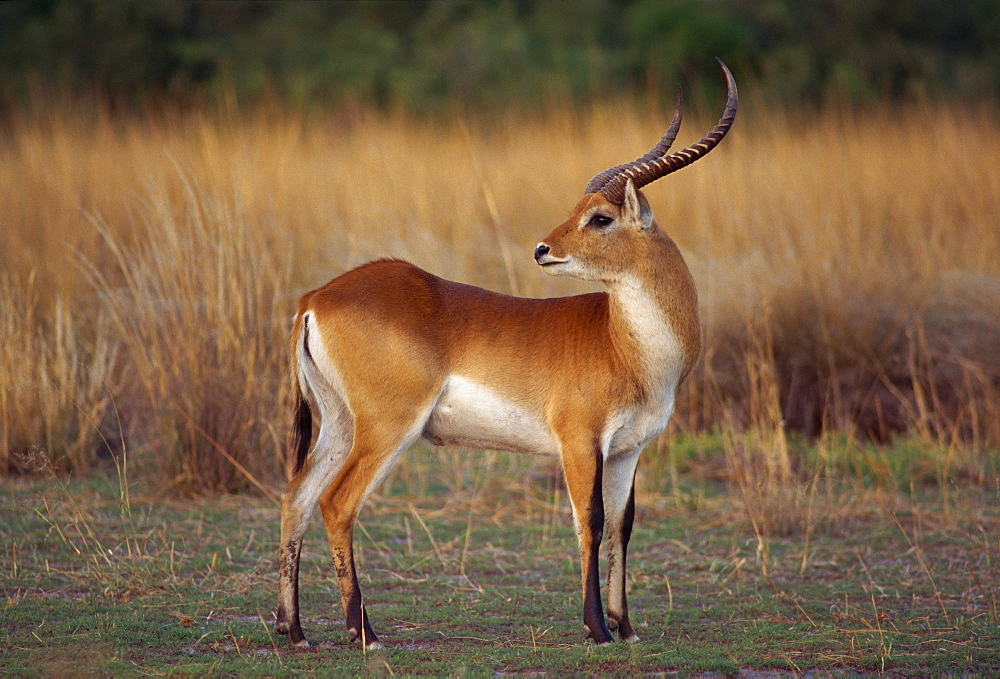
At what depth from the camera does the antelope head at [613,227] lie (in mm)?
4371

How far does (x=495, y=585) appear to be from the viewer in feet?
17.2

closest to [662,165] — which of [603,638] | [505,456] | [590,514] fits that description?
Result: [590,514]

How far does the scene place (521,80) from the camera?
1767 cm

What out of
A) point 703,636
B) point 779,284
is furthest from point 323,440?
point 779,284

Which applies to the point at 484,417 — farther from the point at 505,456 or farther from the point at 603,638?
the point at 505,456

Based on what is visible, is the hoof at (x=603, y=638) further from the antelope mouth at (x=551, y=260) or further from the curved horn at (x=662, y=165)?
the curved horn at (x=662, y=165)

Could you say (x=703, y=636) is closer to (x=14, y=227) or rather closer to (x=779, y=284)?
(x=779, y=284)

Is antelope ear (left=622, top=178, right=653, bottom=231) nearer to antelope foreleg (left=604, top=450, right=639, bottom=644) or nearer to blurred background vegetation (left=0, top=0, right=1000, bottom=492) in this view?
antelope foreleg (left=604, top=450, right=639, bottom=644)

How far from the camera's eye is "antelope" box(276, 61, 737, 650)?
4312mm

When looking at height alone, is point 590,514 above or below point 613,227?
below

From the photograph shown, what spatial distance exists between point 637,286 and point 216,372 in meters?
2.99

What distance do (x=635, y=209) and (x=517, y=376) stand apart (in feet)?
2.64

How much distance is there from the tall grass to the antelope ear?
2344 millimetres

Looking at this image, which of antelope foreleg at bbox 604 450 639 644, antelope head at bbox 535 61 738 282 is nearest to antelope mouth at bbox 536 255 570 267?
antelope head at bbox 535 61 738 282
